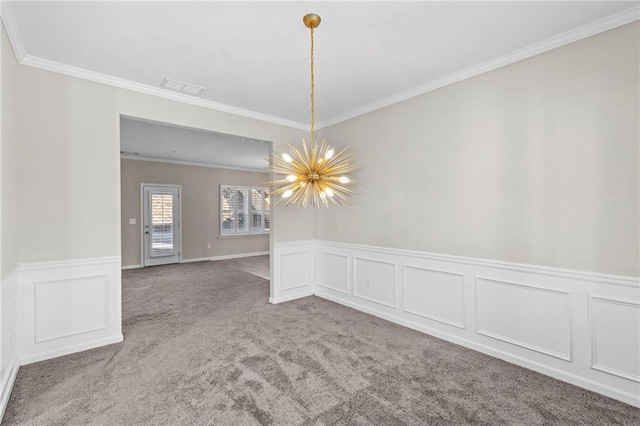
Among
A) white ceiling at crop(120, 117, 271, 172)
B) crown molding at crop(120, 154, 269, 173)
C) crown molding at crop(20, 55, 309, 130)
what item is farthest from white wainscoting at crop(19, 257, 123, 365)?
crown molding at crop(120, 154, 269, 173)

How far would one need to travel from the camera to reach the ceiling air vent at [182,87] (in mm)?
3179

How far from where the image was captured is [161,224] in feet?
25.2

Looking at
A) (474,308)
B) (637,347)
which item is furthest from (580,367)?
(474,308)

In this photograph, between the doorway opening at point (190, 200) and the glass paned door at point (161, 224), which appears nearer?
the doorway opening at point (190, 200)

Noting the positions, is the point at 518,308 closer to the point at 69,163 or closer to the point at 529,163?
the point at 529,163

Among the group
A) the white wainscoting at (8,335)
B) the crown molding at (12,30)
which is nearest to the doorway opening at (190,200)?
the crown molding at (12,30)

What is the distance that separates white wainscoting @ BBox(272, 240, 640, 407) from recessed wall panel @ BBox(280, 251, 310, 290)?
0.80 m

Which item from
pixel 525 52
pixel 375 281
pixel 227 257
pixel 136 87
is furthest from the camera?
pixel 227 257

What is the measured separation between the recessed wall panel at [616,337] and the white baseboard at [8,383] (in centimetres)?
420

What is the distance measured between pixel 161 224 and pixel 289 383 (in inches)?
261

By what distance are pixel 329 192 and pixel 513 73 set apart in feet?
6.54

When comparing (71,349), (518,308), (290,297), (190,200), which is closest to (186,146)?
(190,200)

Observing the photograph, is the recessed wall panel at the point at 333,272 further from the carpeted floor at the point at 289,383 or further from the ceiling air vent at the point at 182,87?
the ceiling air vent at the point at 182,87

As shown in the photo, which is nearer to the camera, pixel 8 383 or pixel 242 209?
pixel 8 383
